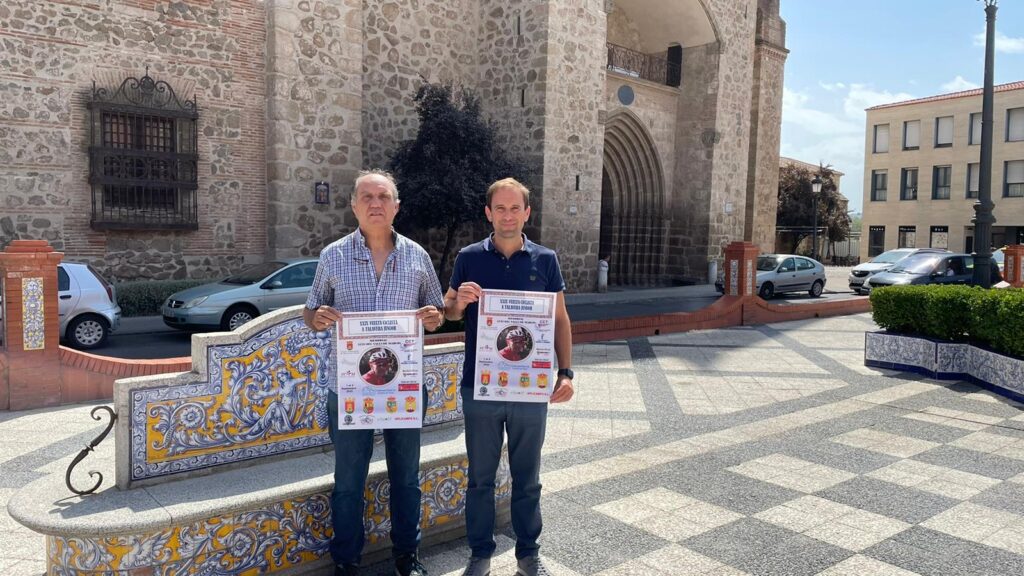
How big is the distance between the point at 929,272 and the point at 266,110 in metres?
15.6

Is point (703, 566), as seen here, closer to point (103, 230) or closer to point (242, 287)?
point (242, 287)

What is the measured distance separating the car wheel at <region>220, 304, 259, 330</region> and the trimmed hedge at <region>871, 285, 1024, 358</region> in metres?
8.68

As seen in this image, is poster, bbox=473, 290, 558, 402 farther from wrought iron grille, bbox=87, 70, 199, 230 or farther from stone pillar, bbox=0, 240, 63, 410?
wrought iron grille, bbox=87, 70, 199, 230

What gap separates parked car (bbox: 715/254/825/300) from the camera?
1939cm

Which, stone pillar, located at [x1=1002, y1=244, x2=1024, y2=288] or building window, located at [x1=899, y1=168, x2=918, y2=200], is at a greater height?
building window, located at [x1=899, y1=168, x2=918, y2=200]

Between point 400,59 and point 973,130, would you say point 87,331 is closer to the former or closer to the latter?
point 400,59

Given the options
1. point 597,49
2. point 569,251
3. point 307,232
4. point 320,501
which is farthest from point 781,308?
point 320,501

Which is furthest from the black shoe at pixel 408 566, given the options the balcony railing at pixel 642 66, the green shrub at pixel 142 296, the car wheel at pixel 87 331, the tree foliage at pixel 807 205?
the tree foliage at pixel 807 205

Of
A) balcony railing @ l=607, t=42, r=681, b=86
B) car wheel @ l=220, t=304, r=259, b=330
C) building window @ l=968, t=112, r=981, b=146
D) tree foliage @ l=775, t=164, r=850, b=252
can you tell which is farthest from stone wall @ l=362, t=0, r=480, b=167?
building window @ l=968, t=112, r=981, b=146

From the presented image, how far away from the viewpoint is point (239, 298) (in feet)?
36.3

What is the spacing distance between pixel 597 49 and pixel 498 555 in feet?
54.0

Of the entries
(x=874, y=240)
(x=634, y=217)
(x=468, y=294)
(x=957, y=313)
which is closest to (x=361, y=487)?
(x=468, y=294)

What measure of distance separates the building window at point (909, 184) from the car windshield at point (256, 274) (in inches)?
1452

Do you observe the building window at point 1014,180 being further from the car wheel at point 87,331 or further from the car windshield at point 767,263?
the car wheel at point 87,331
